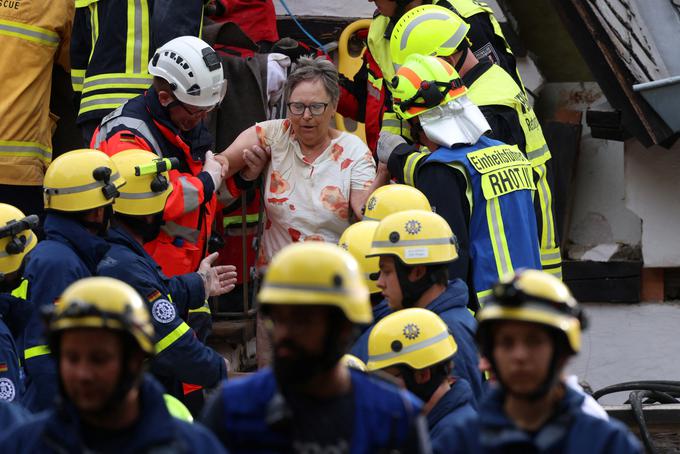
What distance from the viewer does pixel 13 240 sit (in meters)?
6.59

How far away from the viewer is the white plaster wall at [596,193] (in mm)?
10492

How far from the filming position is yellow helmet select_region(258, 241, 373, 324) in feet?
12.2

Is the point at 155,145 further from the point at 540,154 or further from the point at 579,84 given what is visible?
the point at 579,84

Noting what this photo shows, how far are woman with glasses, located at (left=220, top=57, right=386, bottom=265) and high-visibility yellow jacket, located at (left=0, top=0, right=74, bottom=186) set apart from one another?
58.0 inches

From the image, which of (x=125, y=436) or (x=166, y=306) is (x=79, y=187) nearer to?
(x=166, y=306)

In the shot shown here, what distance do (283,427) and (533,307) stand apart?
2.36 ft

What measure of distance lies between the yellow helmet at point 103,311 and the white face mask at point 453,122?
11.9 feet

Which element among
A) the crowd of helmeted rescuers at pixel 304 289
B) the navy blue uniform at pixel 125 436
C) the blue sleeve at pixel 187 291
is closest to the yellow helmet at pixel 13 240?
the crowd of helmeted rescuers at pixel 304 289

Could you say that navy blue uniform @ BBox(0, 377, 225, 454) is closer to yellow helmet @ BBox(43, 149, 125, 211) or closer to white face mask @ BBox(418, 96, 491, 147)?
yellow helmet @ BBox(43, 149, 125, 211)

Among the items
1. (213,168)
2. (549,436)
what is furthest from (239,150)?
(549,436)

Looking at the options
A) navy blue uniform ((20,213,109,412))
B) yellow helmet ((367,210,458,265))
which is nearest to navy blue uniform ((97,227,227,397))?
navy blue uniform ((20,213,109,412))

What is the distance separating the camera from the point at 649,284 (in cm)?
1035

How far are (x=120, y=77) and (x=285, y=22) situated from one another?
6.94 ft

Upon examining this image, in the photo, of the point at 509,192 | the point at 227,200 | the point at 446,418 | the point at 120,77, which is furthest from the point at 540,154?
the point at 446,418
